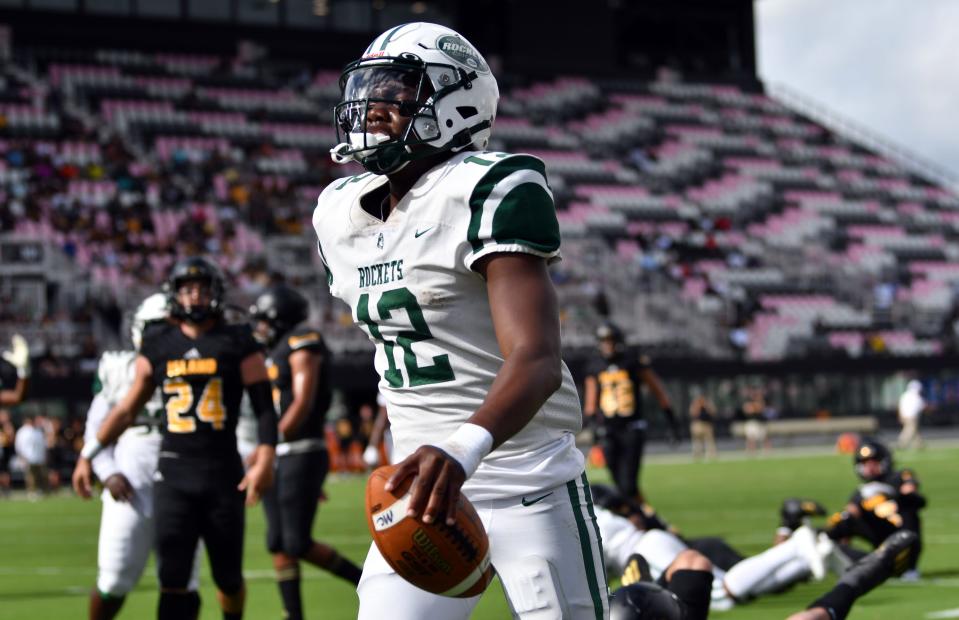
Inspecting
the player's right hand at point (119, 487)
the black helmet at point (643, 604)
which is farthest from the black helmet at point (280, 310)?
→ the black helmet at point (643, 604)

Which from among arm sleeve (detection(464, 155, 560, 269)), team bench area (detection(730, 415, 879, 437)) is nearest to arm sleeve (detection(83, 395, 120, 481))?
arm sleeve (detection(464, 155, 560, 269))

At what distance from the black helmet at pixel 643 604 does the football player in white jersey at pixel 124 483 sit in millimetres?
2253

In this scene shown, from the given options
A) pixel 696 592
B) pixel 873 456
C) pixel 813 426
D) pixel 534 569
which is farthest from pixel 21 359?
pixel 813 426

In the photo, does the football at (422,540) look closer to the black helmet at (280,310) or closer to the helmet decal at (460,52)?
the helmet decal at (460,52)

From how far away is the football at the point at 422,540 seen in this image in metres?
3.12

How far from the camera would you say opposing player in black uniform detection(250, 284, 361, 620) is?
821 centimetres

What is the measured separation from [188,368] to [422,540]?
12.8 feet

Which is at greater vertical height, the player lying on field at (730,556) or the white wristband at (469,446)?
the white wristband at (469,446)

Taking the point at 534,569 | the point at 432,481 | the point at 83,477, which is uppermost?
the point at 432,481

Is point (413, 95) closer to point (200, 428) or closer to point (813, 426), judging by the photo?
point (200, 428)

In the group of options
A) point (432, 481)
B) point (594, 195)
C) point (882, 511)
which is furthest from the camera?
point (594, 195)

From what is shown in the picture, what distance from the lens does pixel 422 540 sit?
3131 mm

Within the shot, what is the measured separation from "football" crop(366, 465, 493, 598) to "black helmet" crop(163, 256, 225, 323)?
3813mm

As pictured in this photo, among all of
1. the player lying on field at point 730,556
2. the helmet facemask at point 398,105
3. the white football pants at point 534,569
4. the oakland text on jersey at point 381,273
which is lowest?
the player lying on field at point 730,556
